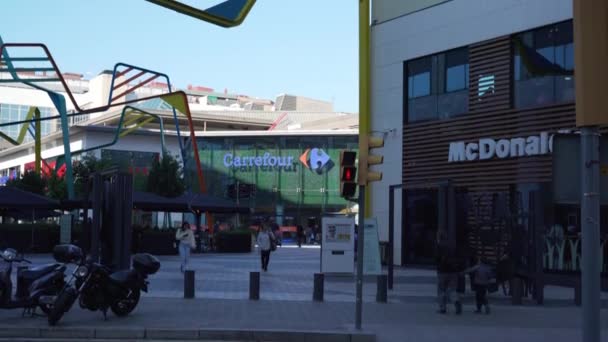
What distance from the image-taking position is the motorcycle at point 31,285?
13.3m

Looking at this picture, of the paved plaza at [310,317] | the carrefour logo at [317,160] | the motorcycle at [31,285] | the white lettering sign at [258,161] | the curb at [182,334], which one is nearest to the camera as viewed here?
the curb at [182,334]

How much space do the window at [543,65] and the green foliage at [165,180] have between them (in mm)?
21804

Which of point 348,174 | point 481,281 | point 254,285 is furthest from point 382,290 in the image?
point 348,174

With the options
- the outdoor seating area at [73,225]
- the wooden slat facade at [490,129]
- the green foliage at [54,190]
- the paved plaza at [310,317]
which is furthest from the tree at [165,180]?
the paved plaza at [310,317]

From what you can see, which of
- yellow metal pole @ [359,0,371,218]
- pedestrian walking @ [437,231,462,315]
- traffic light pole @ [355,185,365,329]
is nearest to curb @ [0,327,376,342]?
traffic light pole @ [355,185,365,329]

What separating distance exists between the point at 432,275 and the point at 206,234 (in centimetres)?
2036

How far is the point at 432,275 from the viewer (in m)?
26.9

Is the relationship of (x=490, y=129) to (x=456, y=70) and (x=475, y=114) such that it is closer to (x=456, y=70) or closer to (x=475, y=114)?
(x=475, y=114)

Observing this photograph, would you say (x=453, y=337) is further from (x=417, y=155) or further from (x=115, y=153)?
(x=115, y=153)

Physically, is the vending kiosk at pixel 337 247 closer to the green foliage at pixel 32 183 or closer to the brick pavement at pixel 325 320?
the brick pavement at pixel 325 320

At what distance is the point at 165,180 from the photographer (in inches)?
1725

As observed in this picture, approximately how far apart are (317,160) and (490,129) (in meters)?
50.9

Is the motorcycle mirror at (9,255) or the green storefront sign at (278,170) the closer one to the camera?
the motorcycle mirror at (9,255)

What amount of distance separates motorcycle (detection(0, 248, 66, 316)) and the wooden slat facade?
13.8 m
